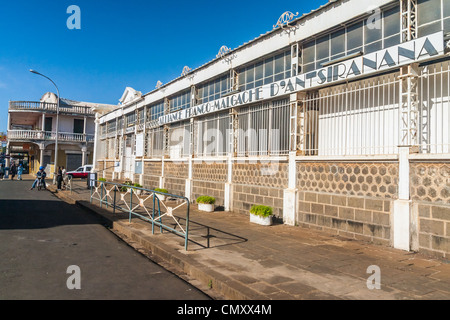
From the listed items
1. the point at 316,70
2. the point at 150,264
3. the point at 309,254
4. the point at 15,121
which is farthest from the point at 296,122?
the point at 15,121

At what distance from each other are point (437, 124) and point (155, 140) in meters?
14.7

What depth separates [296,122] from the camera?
9281 mm

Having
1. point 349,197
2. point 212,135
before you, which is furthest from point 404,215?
point 212,135

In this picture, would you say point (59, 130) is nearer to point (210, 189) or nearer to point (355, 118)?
point (210, 189)

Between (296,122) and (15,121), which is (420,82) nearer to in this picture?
(296,122)

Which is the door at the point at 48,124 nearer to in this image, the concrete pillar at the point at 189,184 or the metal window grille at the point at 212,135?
the metal window grille at the point at 212,135

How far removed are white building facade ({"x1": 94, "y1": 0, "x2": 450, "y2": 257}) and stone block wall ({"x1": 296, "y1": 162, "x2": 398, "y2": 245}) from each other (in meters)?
0.02

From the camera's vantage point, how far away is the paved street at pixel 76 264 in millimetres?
4285

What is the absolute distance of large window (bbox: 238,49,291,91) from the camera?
10491 millimetres

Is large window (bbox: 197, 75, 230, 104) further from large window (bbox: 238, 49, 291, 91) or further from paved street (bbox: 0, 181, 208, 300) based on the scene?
paved street (bbox: 0, 181, 208, 300)

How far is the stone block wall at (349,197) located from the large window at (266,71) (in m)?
3.38

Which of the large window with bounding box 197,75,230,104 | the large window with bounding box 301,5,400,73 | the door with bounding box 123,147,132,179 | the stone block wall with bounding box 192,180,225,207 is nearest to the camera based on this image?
the large window with bounding box 301,5,400,73
